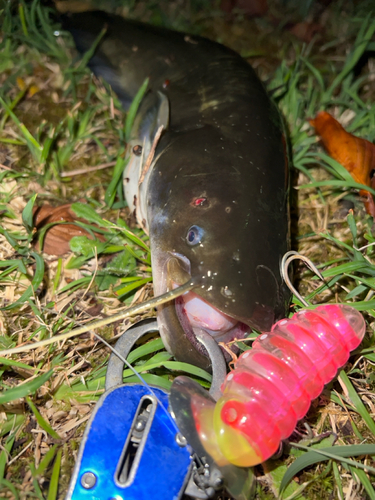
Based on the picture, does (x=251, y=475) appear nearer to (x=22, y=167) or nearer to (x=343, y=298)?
(x=343, y=298)

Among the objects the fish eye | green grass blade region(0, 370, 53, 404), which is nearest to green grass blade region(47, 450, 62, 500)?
green grass blade region(0, 370, 53, 404)

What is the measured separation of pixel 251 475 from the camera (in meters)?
1.78

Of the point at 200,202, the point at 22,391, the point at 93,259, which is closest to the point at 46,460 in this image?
the point at 22,391

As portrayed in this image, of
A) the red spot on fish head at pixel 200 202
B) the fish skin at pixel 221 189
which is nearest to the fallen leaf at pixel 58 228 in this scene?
the fish skin at pixel 221 189

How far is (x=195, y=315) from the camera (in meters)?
2.13

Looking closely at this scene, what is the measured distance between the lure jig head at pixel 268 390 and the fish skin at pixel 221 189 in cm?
20

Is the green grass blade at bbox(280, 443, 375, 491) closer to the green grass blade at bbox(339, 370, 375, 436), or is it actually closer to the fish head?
the green grass blade at bbox(339, 370, 375, 436)

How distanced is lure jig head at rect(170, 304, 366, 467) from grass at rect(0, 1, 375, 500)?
1.17ft

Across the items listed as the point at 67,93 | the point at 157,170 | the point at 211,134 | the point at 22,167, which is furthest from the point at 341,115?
the point at 22,167

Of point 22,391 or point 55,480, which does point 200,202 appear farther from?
point 55,480

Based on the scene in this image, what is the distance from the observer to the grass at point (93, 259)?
201 centimetres

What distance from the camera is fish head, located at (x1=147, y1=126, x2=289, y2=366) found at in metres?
1.96

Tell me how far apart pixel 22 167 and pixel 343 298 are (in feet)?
7.38

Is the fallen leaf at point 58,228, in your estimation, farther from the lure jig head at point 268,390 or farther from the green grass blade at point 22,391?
the lure jig head at point 268,390
